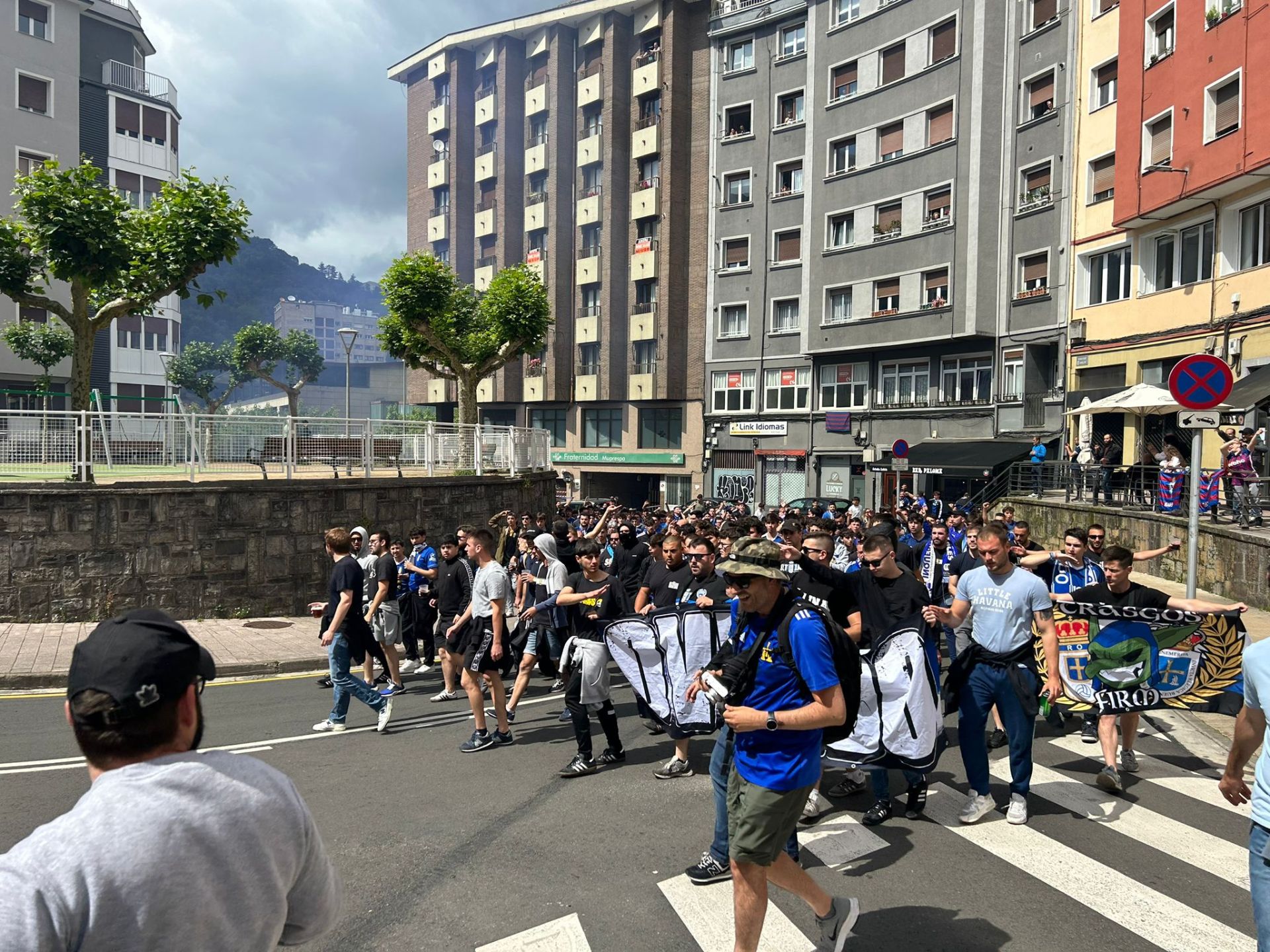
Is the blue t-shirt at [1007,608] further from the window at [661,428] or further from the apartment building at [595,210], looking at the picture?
the window at [661,428]

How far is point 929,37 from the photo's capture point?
33.2 m

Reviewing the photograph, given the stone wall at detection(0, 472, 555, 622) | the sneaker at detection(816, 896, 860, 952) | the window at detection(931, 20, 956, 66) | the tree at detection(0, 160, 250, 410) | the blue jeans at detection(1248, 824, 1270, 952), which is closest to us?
the blue jeans at detection(1248, 824, 1270, 952)

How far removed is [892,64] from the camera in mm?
34781

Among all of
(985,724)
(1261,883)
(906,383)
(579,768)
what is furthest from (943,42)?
(1261,883)

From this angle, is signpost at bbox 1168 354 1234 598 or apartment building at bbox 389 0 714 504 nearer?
signpost at bbox 1168 354 1234 598

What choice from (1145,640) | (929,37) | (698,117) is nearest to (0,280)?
(1145,640)

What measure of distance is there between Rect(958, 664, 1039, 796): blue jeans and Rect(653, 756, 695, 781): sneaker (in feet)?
6.98

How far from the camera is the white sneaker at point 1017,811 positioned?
18.7ft

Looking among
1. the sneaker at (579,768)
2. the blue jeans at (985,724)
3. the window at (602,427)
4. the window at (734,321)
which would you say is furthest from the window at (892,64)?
the sneaker at (579,768)

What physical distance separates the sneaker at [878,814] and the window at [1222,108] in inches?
815

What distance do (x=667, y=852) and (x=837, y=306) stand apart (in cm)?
3401

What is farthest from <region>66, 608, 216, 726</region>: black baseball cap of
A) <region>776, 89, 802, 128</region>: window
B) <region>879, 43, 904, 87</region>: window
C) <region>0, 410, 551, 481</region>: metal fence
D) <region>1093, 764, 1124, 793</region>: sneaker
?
<region>776, 89, 802, 128</region>: window

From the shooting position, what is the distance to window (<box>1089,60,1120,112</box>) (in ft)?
87.6

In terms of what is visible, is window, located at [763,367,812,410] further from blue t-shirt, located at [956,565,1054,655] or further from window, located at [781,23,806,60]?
blue t-shirt, located at [956,565,1054,655]
